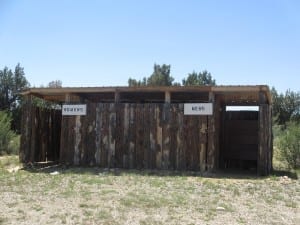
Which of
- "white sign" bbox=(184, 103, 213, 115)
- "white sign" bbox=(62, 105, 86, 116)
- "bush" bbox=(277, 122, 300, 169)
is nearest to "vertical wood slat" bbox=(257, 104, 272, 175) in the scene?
"white sign" bbox=(184, 103, 213, 115)

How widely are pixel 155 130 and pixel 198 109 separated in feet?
4.84

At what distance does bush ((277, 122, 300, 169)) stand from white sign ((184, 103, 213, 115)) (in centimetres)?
390

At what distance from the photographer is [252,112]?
49.3 ft

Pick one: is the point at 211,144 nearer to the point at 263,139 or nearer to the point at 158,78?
the point at 263,139

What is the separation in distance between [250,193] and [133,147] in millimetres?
4964

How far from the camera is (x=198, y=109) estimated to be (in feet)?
39.8

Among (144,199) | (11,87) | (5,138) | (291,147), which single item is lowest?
(144,199)

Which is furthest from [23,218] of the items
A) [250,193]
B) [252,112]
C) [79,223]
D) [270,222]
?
[252,112]

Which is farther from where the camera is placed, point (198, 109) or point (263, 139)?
point (198, 109)

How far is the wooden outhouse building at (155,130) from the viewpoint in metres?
12.1

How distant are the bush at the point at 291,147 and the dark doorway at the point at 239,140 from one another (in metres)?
0.98

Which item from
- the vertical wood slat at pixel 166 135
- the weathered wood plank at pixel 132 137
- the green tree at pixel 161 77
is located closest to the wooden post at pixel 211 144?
the vertical wood slat at pixel 166 135

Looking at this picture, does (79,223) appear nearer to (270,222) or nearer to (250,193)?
(270,222)

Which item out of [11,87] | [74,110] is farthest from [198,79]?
[74,110]
